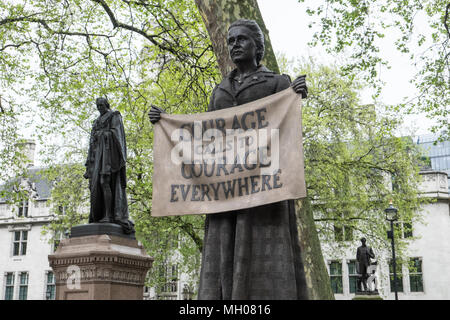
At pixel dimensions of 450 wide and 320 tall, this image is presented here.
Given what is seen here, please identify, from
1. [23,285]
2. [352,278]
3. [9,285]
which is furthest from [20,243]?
[352,278]

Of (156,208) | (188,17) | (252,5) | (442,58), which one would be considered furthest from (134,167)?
(156,208)

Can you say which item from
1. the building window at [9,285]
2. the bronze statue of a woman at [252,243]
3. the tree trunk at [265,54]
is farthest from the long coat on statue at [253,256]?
the building window at [9,285]

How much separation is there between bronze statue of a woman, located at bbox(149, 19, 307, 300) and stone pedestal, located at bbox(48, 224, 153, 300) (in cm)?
459

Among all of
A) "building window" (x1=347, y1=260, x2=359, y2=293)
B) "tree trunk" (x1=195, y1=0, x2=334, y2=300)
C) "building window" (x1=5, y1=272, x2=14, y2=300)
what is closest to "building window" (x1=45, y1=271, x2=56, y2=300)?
"building window" (x1=5, y1=272, x2=14, y2=300)

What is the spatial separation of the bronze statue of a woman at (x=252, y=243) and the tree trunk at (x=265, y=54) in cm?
334

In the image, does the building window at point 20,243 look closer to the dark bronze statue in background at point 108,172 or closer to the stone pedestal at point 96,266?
the dark bronze statue in background at point 108,172

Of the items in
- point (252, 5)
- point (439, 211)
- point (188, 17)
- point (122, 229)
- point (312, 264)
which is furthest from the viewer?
point (439, 211)

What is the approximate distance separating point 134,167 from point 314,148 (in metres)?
7.49

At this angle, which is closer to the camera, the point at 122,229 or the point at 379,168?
the point at 122,229

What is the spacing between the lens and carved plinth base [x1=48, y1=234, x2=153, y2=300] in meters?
8.24

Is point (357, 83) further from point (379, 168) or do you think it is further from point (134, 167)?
point (134, 167)

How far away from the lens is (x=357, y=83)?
23406mm

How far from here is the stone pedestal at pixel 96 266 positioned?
824 centimetres
